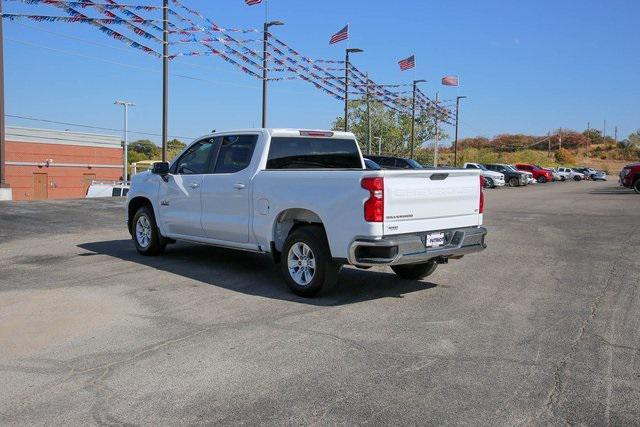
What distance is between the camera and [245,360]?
4848 millimetres

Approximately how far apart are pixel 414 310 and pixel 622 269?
4257 millimetres

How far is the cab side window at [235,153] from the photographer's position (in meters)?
8.05

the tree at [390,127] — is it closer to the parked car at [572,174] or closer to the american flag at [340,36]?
the parked car at [572,174]

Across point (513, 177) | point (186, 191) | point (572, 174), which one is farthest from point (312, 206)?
point (572, 174)

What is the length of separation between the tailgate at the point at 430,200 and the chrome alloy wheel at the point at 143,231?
15.6 ft

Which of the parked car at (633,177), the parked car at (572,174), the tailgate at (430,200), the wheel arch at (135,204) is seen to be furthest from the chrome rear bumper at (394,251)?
the parked car at (572,174)

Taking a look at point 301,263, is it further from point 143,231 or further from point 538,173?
point 538,173

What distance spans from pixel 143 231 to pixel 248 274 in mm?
2454

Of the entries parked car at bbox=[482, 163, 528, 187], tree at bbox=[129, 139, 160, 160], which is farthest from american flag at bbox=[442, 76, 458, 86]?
tree at bbox=[129, 139, 160, 160]

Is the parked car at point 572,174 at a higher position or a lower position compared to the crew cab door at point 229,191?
higher

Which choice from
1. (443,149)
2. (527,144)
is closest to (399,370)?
(443,149)

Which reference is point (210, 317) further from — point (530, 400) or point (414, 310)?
point (530, 400)

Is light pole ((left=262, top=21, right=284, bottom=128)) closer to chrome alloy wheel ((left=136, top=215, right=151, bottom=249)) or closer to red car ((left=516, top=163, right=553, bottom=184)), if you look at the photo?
chrome alloy wheel ((left=136, top=215, right=151, bottom=249))

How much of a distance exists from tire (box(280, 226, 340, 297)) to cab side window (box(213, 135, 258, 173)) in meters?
1.46
